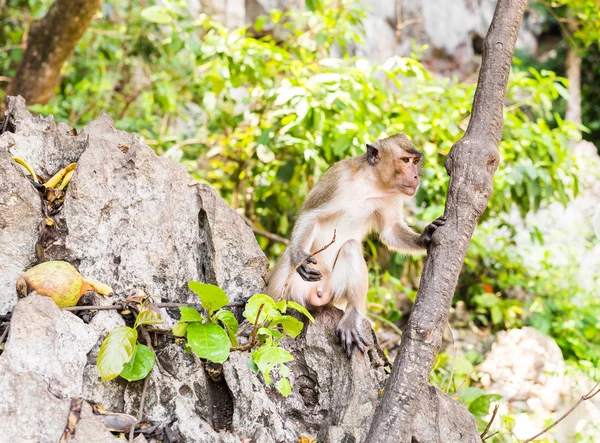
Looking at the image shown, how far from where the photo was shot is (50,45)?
217 inches

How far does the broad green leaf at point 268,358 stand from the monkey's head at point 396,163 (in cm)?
167

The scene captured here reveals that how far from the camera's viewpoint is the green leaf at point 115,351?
7.29ft

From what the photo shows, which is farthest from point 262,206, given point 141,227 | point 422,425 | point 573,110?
point 573,110

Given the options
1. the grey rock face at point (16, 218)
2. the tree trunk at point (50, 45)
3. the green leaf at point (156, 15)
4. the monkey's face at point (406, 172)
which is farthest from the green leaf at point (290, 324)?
the tree trunk at point (50, 45)

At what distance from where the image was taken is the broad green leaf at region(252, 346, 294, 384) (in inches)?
95.0

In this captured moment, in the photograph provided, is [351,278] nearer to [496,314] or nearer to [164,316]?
[164,316]

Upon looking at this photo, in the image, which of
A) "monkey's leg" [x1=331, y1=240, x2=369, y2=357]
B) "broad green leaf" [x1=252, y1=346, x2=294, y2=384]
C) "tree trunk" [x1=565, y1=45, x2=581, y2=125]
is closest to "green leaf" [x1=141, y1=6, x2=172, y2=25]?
"monkey's leg" [x1=331, y1=240, x2=369, y2=357]

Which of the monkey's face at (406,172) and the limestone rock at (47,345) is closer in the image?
the limestone rock at (47,345)

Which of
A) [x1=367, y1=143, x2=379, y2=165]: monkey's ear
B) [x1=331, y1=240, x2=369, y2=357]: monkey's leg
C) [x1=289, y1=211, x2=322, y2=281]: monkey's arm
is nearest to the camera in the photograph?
[x1=331, y1=240, x2=369, y2=357]: monkey's leg

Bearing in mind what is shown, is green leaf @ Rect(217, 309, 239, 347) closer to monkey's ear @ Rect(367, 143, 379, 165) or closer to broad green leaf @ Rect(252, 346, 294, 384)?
broad green leaf @ Rect(252, 346, 294, 384)

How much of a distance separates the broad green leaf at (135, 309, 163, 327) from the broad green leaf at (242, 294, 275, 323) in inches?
14.0

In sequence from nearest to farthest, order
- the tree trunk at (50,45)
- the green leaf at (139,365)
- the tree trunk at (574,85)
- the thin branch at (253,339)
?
the green leaf at (139,365)
the thin branch at (253,339)
the tree trunk at (50,45)
the tree trunk at (574,85)

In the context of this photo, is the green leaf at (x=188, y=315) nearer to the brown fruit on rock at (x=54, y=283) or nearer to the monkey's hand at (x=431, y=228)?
the brown fruit on rock at (x=54, y=283)

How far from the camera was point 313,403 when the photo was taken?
2.78 meters
